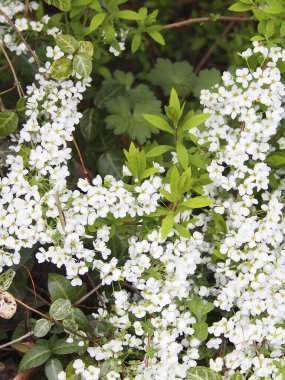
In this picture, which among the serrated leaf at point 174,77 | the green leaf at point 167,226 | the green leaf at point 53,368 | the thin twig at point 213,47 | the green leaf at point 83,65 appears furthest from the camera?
the thin twig at point 213,47

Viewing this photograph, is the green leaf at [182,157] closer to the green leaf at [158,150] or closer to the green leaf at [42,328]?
the green leaf at [158,150]

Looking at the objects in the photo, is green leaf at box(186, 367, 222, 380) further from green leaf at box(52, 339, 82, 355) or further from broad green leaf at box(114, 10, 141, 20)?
broad green leaf at box(114, 10, 141, 20)

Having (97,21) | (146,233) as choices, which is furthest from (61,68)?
(146,233)

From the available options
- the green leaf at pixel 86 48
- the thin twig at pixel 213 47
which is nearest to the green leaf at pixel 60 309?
the green leaf at pixel 86 48

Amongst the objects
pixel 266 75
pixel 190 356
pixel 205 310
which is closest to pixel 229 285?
pixel 205 310

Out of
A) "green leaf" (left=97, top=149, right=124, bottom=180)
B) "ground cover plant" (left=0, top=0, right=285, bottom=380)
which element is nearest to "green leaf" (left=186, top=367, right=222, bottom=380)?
"ground cover plant" (left=0, top=0, right=285, bottom=380)

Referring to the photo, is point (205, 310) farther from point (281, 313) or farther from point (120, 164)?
point (120, 164)

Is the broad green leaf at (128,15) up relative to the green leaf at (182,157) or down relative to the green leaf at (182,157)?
up
